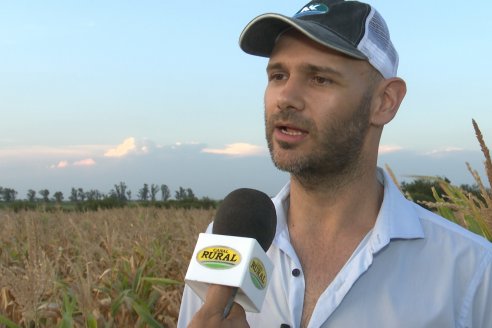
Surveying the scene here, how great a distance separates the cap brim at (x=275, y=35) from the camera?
254 centimetres

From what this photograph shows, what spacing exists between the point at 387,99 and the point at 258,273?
4.54ft

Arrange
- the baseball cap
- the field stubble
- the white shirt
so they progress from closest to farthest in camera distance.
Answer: the white shirt < the baseball cap < the field stubble

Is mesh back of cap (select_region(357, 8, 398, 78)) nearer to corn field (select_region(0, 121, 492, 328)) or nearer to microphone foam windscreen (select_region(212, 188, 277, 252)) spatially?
corn field (select_region(0, 121, 492, 328))

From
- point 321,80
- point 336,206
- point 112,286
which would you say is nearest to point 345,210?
point 336,206

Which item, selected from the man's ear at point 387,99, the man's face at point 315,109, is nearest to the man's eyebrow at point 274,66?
the man's face at point 315,109

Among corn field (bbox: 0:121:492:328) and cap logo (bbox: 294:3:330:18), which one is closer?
cap logo (bbox: 294:3:330:18)

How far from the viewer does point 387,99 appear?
288 cm

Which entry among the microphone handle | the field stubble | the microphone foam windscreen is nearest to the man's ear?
the microphone foam windscreen

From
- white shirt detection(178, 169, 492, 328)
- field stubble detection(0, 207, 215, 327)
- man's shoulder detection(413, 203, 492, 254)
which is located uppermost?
man's shoulder detection(413, 203, 492, 254)

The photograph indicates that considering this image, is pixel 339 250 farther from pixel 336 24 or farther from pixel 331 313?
pixel 336 24

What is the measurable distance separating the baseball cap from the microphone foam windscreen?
755mm

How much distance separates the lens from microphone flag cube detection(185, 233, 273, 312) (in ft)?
5.57

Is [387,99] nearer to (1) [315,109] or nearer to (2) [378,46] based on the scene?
(2) [378,46]

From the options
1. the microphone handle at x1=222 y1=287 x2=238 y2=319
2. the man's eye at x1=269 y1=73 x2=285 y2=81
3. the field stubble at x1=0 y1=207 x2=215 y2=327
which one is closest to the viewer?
the microphone handle at x1=222 y1=287 x2=238 y2=319
